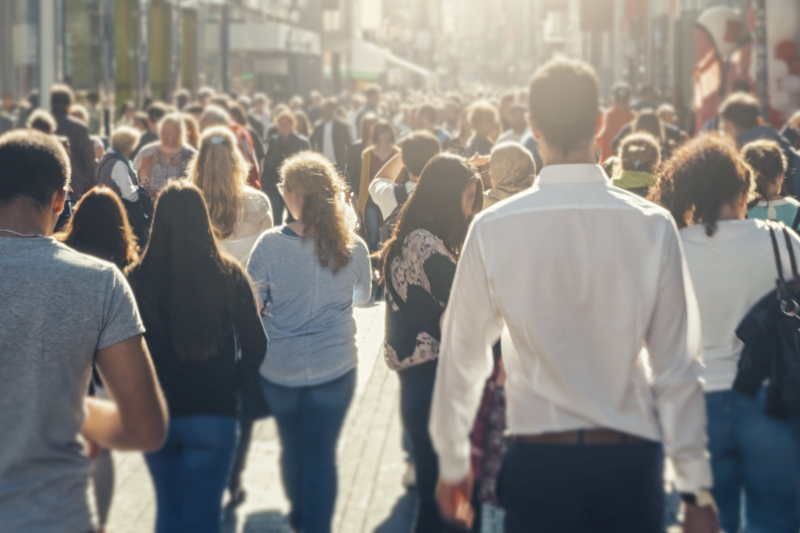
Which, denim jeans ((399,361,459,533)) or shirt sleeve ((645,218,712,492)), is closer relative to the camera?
shirt sleeve ((645,218,712,492))

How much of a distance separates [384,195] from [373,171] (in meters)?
2.27

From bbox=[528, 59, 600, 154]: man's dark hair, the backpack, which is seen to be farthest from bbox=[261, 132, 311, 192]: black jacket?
bbox=[528, 59, 600, 154]: man's dark hair

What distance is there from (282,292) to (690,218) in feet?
4.87

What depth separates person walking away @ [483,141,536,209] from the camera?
5496mm

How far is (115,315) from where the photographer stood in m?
2.30

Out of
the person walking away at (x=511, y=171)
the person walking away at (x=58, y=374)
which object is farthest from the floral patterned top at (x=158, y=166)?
the person walking away at (x=58, y=374)

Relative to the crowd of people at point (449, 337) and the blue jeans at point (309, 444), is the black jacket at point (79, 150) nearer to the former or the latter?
the crowd of people at point (449, 337)

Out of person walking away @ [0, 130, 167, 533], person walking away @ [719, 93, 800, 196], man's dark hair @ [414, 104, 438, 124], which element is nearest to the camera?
person walking away @ [0, 130, 167, 533]

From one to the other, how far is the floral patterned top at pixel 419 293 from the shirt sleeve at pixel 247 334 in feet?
2.02

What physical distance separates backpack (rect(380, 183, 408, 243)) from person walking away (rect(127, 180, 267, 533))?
5.16ft

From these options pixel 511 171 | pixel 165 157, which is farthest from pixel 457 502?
pixel 165 157

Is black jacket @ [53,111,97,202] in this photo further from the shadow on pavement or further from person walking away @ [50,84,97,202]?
the shadow on pavement

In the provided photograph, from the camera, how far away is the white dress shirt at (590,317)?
2.48 meters

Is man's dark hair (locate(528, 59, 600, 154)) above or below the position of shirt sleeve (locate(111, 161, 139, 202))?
above
